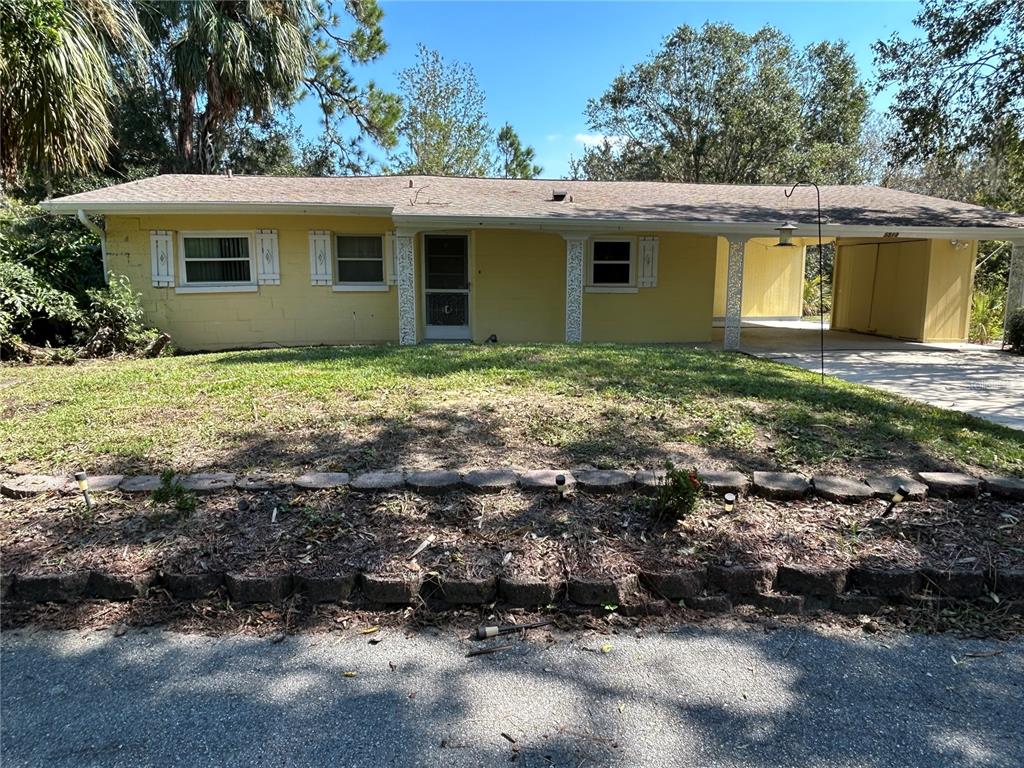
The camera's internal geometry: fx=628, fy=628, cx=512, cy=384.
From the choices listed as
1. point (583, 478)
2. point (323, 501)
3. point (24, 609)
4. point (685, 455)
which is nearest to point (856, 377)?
point (685, 455)

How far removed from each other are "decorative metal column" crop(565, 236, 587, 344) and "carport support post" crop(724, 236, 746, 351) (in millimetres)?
2571

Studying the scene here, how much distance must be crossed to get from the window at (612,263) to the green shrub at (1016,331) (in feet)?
22.2

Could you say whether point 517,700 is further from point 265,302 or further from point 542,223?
point 265,302

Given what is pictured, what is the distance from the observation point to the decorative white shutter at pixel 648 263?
1197 centimetres

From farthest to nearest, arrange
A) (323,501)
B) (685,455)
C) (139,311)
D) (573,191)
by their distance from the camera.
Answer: (573,191), (139,311), (685,455), (323,501)

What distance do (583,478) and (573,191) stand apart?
34.2 ft

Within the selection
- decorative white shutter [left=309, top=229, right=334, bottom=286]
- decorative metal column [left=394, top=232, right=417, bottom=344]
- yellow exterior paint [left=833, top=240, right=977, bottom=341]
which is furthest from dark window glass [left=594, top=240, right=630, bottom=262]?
yellow exterior paint [left=833, top=240, right=977, bottom=341]

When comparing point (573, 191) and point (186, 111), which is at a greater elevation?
point (186, 111)

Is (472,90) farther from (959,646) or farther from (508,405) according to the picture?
(959,646)

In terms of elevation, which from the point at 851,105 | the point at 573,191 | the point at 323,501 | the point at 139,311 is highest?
the point at 851,105

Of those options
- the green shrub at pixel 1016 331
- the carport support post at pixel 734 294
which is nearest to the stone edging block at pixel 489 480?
Result: the carport support post at pixel 734 294

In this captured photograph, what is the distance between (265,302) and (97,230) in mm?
2753

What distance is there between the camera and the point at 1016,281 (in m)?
11.7

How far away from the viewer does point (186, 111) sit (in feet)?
54.5
